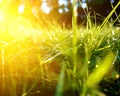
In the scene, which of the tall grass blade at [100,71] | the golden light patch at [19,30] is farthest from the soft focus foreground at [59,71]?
the golden light patch at [19,30]

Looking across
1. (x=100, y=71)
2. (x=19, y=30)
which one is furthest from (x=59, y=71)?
(x=19, y=30)

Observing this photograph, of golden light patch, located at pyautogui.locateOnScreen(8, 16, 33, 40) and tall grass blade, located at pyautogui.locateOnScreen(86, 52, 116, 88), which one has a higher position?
golden light patch, located at pyautogui.locateOnScreen(8, 16, 33, 40)

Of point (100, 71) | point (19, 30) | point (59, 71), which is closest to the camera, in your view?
point (100, 71)

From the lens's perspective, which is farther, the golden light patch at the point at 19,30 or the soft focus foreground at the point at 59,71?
the golden light patch at the point at 19,30

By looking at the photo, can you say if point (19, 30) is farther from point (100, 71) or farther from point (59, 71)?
point (100, 71)

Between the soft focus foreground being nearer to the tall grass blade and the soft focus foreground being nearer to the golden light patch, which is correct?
the tall grass blade

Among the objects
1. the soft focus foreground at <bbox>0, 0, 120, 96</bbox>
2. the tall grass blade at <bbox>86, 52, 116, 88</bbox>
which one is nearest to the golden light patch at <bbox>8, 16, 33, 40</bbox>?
the soft focus foreground at <bbox>0, 0, 120, 96</bbox>

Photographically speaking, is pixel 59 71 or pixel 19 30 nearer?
pixel 59 71

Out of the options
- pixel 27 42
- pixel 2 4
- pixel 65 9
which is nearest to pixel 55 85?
pixel 27 42

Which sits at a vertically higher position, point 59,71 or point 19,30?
point 19,30

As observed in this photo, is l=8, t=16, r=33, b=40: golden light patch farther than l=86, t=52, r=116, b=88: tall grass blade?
Yes

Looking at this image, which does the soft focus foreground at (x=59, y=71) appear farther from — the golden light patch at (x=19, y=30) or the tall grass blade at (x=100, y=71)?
the golden light patch at (x=19, y=30)
